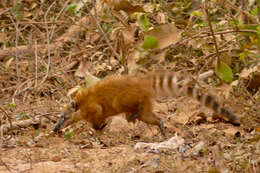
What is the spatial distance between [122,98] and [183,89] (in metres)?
1.00

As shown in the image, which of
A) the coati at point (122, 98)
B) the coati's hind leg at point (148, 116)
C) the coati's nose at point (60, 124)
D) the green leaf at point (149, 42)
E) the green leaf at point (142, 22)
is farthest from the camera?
the coati's nose at point (60, 124)

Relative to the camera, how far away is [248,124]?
4715 millimetres

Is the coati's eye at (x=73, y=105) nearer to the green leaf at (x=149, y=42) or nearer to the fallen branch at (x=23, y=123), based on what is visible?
the fallen branch at (x=23, y=123)

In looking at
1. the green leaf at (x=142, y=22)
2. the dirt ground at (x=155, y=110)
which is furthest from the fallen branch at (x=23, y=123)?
the green leaf at (x=142, y=22)

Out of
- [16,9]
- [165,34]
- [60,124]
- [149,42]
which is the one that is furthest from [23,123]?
[16,9]

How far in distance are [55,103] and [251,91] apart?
9.39 ft

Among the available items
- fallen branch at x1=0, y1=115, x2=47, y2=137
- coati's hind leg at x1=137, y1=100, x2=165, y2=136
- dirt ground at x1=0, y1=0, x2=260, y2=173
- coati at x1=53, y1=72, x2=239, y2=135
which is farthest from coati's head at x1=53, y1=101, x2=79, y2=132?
coati's hind leg at x1=137, y1=100, x2=165, y2=136

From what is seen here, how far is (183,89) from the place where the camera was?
4246 millimetres

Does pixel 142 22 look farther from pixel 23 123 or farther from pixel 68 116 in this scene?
pixel 23 123

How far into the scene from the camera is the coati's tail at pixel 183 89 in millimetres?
3715

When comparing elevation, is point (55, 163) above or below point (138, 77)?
below

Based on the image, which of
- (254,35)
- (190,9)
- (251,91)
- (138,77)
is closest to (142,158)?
(138,77)

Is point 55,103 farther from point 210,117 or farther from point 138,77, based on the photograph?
point 210,117

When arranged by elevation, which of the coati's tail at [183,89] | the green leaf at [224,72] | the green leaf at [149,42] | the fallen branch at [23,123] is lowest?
the fallen branch at [23,123]
